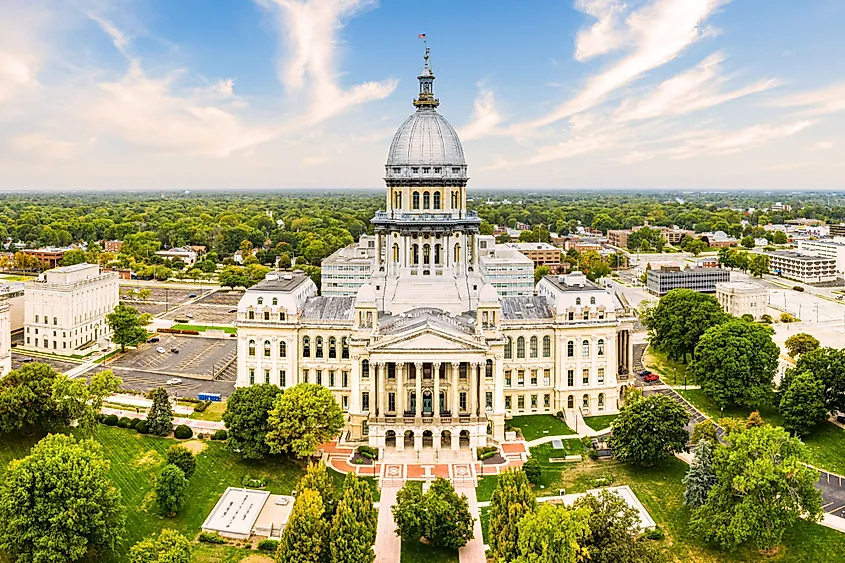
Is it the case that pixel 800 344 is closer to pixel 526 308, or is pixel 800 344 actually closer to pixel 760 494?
pixel 526 308

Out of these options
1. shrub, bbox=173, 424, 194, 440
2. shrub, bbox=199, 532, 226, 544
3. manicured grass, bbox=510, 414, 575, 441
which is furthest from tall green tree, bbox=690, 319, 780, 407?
shrub, bbox=173, 424, 194, 440

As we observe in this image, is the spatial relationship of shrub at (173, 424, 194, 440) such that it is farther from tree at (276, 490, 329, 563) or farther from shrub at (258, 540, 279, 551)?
tree at (276, 490, 329, 563)

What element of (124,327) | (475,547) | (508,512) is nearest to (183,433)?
(475,547)

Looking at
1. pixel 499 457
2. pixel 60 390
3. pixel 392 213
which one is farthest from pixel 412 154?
pixel 60 390

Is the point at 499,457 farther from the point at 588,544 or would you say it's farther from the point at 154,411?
the point at 154,411

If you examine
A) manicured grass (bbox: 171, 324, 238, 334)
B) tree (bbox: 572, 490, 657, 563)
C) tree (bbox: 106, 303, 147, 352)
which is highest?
tree (bbox: 106, 303, 147, 352)

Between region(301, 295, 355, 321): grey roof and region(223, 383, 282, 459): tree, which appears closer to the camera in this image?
region(223, 383, 282, 459): tree

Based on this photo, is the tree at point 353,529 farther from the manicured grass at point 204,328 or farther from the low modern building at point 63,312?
the manicured grass at point 204,328

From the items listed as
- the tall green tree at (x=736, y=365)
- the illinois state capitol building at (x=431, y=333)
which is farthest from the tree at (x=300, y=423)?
the tall green tree at (x=736, y=365)
